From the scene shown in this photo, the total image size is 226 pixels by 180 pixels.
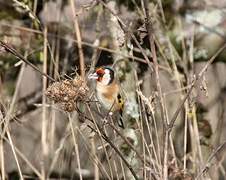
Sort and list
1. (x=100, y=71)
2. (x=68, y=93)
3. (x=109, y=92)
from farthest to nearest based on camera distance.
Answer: (x=109, y=92), (x=100, y=71), (x=68, y=93)

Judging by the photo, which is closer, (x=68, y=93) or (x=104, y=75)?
(x=68, y=93)

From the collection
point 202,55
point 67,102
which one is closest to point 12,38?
point 202,55

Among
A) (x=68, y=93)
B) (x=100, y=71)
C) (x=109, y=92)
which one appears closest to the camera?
(x=68, y=93)

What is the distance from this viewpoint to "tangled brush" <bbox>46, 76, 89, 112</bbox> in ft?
2.96

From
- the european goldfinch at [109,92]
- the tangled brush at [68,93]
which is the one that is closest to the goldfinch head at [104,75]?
the european goldfinch at [109,92]

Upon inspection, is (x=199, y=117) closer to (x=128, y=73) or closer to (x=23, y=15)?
(x=128, y=73)

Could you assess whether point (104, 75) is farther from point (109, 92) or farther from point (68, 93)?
point (68, 93)

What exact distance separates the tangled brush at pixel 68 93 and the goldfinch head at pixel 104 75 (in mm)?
619

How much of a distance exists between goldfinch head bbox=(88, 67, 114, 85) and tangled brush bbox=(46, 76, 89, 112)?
62 cm

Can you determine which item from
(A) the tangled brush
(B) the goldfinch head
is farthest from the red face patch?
(A) the tangled brush

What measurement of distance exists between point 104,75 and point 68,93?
30.0 inches

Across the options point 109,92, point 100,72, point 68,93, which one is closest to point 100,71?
point 100,72

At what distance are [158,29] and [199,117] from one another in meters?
0.41

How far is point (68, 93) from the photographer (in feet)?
2.96
